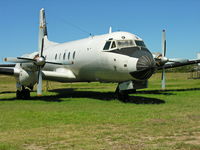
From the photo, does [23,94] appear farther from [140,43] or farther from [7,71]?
[140,43]

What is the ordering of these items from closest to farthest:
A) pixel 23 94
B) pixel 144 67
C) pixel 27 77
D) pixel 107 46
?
1. pixel 144 67
2. pixel 107 46
3. pixel 27 77
4. pixel 23 94

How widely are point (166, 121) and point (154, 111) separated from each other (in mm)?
2282

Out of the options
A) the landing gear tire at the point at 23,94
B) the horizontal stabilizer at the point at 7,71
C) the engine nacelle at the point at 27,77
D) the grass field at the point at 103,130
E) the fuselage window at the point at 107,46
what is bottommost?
the grass field at the point at 103,130

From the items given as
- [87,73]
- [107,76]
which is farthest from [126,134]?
[87,73]

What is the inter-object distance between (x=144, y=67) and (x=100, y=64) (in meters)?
3.24

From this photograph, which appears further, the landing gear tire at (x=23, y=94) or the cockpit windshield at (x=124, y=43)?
the landing gear tire at (x=23, y=94)

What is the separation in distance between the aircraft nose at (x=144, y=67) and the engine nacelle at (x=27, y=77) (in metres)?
6.70

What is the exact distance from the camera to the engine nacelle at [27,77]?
57.5 ft

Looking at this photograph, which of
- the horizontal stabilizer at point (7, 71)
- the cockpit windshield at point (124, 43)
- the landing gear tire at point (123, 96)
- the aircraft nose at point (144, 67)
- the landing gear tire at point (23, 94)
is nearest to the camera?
the aircraft nose at point (144, 67)

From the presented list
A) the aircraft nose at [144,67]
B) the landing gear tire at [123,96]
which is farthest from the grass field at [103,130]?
the landing gear tire at [123,96]

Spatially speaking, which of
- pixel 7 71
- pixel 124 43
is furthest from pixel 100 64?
pixel 7 71

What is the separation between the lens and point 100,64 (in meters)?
15.9

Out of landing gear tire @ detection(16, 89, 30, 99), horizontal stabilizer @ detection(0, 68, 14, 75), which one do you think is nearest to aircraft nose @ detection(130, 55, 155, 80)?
landing gear tire @ detection(16, 89, 30, 99)

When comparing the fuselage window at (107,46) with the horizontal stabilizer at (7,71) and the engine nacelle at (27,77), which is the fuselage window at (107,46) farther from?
the horizontal stabilizer at (7,71)
